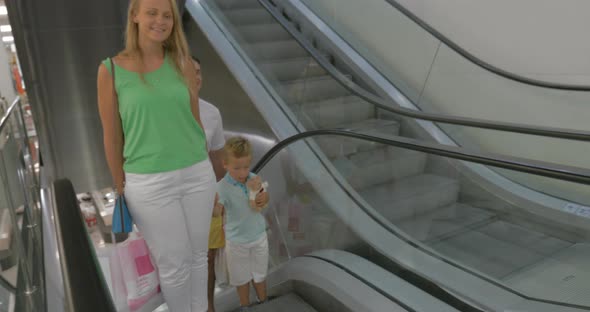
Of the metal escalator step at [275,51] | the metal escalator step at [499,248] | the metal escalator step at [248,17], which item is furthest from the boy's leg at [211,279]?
the metal escalator step at [248,17]

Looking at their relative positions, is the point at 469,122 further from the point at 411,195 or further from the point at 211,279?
the point at 211,279

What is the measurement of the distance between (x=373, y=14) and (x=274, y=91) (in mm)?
1378

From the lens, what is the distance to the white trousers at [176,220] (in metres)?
1.79

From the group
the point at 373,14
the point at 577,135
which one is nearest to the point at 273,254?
the point at 577,135

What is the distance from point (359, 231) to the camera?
2760mm

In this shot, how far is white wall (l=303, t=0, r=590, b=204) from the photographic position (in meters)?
3.17

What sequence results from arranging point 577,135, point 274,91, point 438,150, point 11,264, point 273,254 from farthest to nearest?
1. point 274,91
2. point 273,254
3. point 11,264
4. point 577,135
5. point 438,150

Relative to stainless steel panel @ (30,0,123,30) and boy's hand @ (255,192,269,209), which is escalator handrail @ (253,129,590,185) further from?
stainless steel panel @ (30,0,123,30)

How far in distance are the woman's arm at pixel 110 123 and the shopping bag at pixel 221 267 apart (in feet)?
3.76

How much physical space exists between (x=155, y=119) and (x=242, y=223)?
44.4 inches

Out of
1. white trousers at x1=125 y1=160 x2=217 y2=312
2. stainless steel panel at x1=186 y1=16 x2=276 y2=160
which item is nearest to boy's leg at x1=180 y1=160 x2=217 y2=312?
white trousers at x1=125 y1=160 x2=217 y2=312

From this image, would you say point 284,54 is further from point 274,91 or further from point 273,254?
point 273,254

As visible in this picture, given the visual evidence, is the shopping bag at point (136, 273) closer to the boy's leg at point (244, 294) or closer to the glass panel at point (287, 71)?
the boy's leg at point (244, 294)

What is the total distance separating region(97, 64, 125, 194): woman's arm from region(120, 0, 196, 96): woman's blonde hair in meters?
0.14
